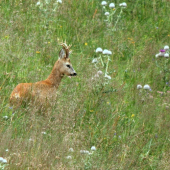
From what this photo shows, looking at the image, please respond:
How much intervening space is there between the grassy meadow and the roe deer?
0.48 feet

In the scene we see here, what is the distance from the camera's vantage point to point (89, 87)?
24.5 feet

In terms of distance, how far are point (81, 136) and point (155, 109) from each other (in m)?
2.37

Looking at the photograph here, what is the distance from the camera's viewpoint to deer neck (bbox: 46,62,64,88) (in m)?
8.33

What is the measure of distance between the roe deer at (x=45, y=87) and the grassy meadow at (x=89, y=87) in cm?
14

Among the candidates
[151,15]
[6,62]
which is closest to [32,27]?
[6,62]

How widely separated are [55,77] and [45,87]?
0.72 metres

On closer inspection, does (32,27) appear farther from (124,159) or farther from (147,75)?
(124,159)

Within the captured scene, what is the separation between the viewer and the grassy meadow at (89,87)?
5.43 m

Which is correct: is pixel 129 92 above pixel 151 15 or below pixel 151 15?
below

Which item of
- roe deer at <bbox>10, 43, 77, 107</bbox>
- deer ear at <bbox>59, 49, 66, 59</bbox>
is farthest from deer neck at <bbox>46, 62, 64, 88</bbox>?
deer ear at <bbox>59, 49, 66, 59</bbox>

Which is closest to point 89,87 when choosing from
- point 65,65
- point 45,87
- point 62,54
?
point 45,87

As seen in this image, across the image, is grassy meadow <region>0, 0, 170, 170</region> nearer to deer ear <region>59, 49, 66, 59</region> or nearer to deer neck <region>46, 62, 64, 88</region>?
deer neck <region>46, 62, 64, 88</region>

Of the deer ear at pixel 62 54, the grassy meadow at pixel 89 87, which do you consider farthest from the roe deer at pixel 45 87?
the grassy meadow at pixel 89 87

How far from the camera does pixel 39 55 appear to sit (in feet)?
30.6
